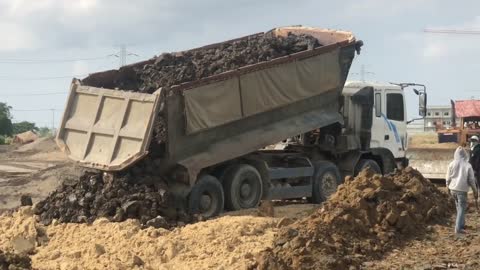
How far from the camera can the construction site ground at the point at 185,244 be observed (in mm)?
9141

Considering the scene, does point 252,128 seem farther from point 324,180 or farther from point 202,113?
point 324,180

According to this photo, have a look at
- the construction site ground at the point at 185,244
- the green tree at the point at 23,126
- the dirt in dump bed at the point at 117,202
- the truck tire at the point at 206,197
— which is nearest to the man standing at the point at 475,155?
the construction site ground at the point at 185,244

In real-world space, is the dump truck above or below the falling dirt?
above

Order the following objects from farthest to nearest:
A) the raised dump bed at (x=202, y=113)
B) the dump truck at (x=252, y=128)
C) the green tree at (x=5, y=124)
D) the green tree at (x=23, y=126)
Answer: the green tree at (x=23, y=126) → the green tree at (x=5, y=124) → the dump truck at (x=252, y=128) → the raised dump bed at (x=202, y=113)

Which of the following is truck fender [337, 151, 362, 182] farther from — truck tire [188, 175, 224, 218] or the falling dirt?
the falling dirt

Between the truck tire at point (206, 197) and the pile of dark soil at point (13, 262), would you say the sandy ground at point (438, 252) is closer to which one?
the truck tire at point (206, 197)

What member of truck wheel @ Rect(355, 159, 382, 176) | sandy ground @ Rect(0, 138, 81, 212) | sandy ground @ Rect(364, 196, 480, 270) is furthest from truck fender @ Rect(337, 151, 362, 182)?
sandy ground @ Rect(0, 138, 81, 212)

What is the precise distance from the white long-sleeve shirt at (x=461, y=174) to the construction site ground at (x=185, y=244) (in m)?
0.72

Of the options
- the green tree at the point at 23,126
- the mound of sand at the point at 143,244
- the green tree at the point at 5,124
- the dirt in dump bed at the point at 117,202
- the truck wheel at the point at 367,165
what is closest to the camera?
the mound of sand at the point at 143,244

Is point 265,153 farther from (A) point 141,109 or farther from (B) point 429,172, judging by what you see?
(B) point 429,172

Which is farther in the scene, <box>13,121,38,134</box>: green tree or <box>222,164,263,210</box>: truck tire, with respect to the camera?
<box>13,121,38,134</box>: green tree

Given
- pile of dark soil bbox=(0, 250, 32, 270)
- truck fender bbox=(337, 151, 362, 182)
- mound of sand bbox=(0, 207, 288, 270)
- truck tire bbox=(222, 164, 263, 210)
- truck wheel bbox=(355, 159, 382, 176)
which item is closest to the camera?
pile of dark soil bbox=(0, 250, 32, 270)

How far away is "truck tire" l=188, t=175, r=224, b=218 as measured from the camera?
482 inches

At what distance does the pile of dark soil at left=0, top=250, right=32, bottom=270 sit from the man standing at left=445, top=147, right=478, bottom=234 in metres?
6.16
